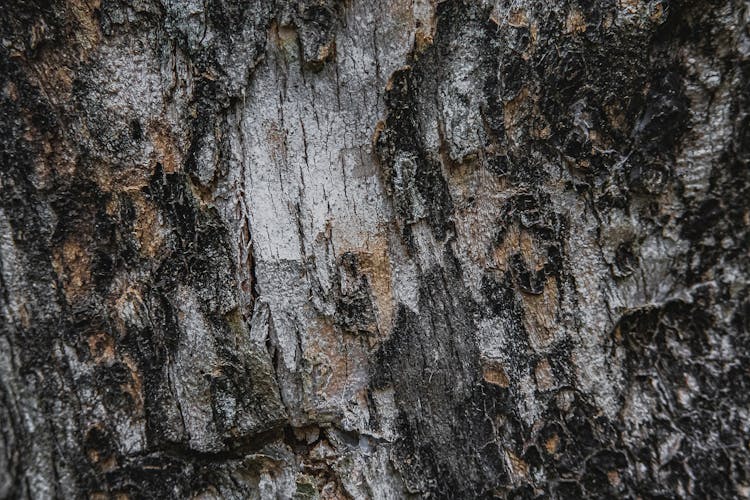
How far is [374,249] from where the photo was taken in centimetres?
85

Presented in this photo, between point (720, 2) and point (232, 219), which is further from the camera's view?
point (232, 219)

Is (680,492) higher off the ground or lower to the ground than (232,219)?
lower

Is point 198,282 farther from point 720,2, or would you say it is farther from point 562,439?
point 720,2

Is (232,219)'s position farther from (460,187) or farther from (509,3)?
(509,3)

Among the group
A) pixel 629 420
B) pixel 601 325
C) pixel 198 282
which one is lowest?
pixel 629 420

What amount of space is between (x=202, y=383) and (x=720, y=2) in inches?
41.3

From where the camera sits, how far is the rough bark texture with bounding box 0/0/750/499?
2.39 ft

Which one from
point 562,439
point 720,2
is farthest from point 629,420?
point 720,2

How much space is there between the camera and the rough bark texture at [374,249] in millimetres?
730

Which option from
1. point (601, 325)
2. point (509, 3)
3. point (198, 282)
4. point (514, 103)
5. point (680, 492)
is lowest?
point (680, 492)

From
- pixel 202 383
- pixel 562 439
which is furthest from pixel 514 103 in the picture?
pixel 202 383

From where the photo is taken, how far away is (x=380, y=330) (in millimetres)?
853

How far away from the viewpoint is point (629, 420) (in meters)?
0.76

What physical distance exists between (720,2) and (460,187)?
473mm
